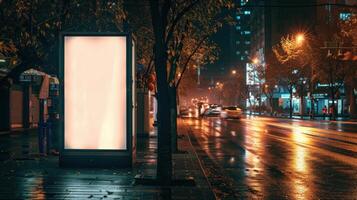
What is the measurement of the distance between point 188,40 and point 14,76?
6.99 m

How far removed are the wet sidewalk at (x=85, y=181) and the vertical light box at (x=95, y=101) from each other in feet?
1.60

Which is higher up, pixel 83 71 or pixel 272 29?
pixel 272 29

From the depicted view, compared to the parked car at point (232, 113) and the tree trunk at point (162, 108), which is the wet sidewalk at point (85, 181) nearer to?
the tree trunk at point (162, 108)

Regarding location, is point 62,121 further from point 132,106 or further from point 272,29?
point 272,29

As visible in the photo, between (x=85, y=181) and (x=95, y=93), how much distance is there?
2866 mm

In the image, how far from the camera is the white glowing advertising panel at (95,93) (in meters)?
13.5

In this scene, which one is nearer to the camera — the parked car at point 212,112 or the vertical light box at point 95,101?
the vertical light box at point 95,101

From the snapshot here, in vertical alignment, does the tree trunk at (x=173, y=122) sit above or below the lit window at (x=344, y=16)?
below

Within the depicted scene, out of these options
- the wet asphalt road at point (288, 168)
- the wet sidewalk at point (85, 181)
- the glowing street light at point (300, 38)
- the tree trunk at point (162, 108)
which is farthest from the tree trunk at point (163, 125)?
the glowing street light at point (300, 38)

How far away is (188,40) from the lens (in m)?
22.5

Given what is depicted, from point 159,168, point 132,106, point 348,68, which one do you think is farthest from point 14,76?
point 348,68

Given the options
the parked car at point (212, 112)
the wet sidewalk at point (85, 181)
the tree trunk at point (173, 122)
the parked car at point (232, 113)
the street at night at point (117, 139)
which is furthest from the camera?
the parked car at point (212, 112)

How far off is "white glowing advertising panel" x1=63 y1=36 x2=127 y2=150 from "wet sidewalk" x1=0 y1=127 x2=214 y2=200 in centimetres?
81

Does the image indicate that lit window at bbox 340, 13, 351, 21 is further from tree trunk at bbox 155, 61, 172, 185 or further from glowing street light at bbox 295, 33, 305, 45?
tree trunk at bbox 155, 61, 172, 185
